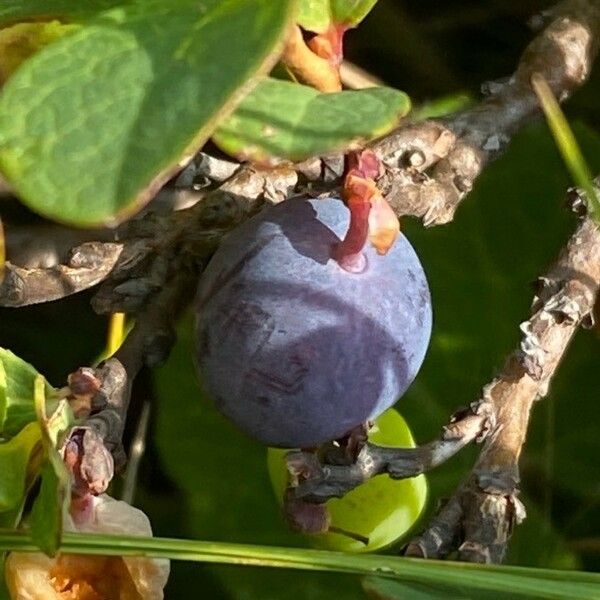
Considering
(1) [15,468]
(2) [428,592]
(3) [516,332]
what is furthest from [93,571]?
(3) [516,332]

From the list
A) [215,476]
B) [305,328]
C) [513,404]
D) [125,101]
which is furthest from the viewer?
[215,476]

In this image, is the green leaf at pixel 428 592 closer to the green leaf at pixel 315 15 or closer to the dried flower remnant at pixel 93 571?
the dried flower remnant at pixel 93 571

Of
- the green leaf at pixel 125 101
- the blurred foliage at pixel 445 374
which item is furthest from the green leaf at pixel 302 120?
the blurred foliage at pixel 445 374

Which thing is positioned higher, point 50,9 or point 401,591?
point 50,9

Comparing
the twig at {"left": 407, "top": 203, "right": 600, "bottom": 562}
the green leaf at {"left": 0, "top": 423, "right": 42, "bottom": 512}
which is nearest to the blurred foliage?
the twig at {"left": 407, "top": 203, "right": 600, "bottom": 562}

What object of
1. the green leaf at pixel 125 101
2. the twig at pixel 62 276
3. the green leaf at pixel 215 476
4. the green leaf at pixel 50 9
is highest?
the green leaf at pixel 125 101

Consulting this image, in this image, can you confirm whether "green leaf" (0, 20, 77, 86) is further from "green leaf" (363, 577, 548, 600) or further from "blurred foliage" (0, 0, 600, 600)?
"blurred foliage" (0, 0, 600, 600)

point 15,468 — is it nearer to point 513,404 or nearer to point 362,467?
point 362,467
